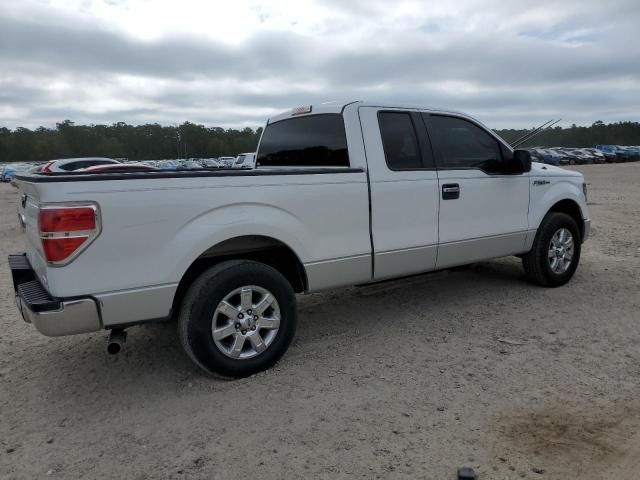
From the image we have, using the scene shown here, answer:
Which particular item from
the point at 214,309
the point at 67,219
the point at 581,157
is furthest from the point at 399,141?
the point at 581,157

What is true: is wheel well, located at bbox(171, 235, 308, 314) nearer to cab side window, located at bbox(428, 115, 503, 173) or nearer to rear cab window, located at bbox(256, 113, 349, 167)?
rear cab window, located at bbox(256, 113, 349, 167)

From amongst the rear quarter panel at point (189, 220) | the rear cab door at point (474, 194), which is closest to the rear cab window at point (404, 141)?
the rear cab door at point (474, 194)

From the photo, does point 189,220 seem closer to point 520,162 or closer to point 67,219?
point 67,219

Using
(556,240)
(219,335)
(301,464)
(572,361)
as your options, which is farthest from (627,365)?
(219,335)

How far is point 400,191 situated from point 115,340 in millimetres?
2417

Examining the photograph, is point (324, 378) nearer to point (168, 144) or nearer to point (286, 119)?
point (286, 119)

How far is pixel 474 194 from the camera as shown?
4660 millimetres

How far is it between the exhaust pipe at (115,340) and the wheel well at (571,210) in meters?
4.64

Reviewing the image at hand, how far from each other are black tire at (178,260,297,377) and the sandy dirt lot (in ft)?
0.46

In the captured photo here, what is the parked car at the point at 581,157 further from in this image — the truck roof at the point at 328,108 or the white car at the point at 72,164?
the truck roof at the point at 328,108

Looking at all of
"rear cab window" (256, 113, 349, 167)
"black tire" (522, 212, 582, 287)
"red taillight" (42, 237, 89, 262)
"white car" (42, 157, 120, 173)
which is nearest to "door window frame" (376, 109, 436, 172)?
"rear cab window" (256, 113, 349, 167)

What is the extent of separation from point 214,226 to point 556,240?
3.93 meters

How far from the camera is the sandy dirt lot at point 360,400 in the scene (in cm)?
257

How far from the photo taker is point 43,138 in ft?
338
